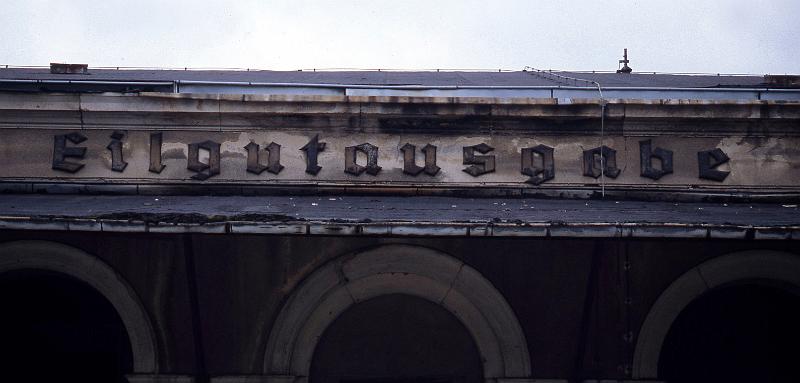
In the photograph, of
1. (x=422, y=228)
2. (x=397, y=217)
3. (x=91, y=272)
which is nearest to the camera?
(x=422, y=228)

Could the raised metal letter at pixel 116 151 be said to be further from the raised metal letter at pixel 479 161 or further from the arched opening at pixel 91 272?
the raised metal letter at pixel 479 161

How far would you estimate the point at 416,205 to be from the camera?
6980mm

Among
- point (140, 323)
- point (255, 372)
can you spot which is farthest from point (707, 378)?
point (140, 323)

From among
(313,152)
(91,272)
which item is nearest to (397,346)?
(313,152)

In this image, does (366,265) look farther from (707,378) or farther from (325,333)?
(707,378)

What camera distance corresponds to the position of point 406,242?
7.01m

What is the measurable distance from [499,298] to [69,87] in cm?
484

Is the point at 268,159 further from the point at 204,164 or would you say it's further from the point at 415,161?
the point at 415,161

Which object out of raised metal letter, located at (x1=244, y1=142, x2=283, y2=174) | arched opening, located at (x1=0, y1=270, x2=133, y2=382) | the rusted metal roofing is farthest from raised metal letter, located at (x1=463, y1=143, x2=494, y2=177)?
arched opening, located at (x1=0, y1=270, x2=133, y2=382)

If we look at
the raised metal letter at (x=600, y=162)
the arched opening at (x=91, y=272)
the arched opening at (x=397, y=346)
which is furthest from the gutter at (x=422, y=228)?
the raised metal letter at (x=600, y=162)

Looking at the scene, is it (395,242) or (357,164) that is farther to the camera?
(357,164)

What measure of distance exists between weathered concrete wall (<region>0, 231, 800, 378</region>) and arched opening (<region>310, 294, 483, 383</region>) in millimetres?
568

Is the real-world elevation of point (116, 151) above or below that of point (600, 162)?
above

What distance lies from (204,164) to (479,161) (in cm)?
264
